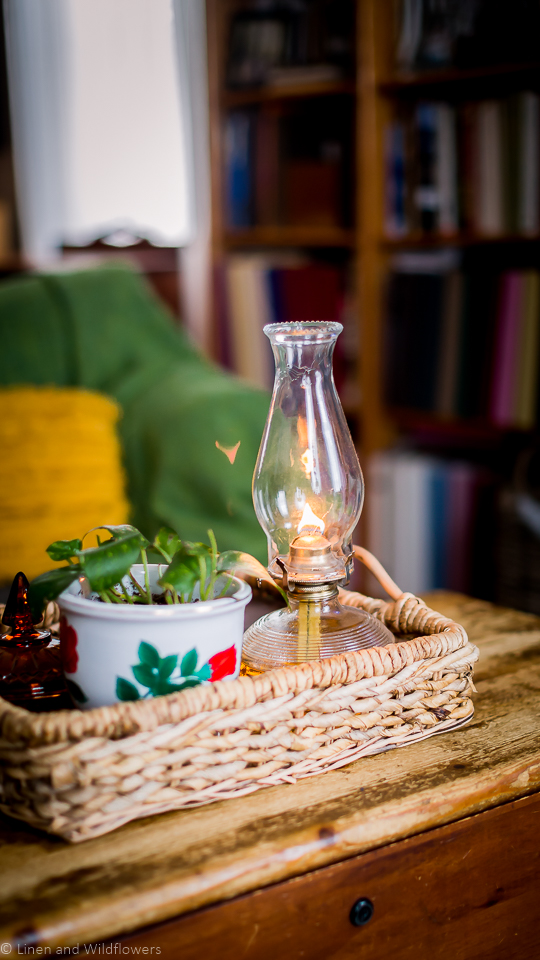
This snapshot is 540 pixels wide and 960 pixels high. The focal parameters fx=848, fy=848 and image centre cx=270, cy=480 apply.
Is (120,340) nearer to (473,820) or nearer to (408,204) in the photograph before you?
(408,204)

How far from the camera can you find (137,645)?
1.70ft

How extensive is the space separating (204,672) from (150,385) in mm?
1143

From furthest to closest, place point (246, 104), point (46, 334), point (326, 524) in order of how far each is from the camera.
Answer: point (246, 104) < point (46, 334) < point (326, 524)

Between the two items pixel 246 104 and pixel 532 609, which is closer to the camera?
pixel 532 609

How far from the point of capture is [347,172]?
221cm

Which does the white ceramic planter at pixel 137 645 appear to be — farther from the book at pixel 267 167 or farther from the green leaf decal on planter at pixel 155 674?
the book at pixel 267 167

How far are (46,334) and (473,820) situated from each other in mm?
1327

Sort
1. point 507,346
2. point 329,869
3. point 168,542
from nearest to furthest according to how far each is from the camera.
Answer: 1. point 329,869
2. point 168,542
3. point 507,346

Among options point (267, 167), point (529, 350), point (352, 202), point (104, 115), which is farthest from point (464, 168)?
point (104, 115)

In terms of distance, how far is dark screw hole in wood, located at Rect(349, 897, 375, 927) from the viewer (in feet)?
1.69

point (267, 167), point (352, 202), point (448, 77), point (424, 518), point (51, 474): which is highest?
point (448, 77)

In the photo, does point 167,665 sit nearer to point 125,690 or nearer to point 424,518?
point 125,690

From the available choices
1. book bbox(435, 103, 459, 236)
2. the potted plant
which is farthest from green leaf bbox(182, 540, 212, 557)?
book bbox(435, 103, 459, 236)

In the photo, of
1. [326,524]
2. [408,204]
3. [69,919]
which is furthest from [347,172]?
[69,919]
